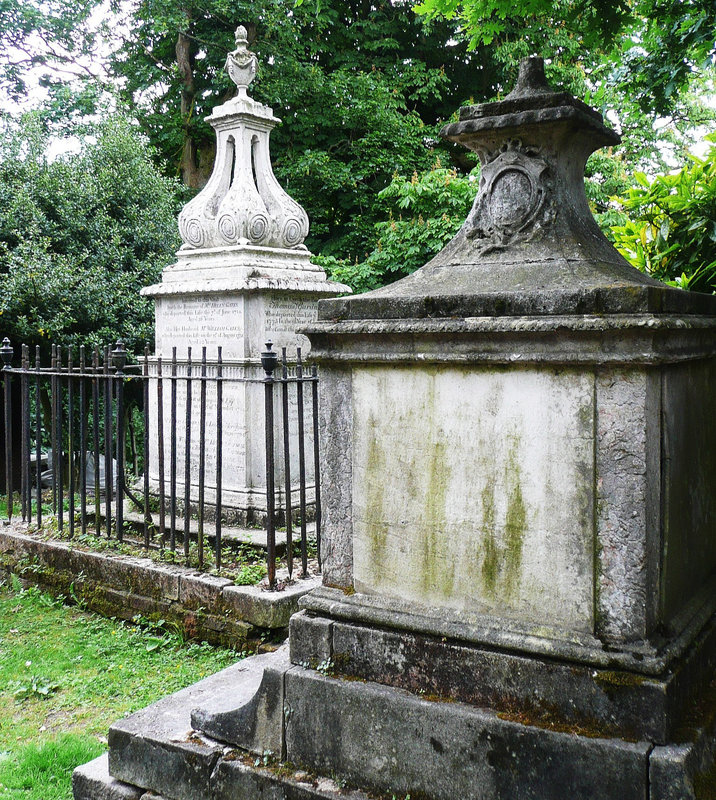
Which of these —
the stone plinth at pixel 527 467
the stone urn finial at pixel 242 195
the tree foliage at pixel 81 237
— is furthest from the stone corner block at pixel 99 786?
the tree foliage at pixel 81 237

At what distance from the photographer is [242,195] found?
7.10 meters

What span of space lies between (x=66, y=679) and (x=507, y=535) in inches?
138

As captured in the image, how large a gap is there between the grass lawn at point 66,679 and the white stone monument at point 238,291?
1.48m

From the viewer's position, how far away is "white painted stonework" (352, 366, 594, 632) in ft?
8.03

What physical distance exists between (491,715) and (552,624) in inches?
13.7

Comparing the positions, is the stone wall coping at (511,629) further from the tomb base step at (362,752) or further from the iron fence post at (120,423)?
the iron fence post at (120,423)

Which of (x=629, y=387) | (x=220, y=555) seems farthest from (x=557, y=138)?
(x=220, y=555)

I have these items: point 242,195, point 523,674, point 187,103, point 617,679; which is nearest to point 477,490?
point 523,674

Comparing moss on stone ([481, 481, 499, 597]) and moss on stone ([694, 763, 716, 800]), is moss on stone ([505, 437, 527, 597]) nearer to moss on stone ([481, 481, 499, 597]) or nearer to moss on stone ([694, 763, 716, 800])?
moss on stone ([481, 481, 499, 597])

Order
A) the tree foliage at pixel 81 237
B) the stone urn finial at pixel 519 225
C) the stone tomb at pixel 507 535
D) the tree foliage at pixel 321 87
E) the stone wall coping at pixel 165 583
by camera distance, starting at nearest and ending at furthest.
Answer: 1. the stone tomb at pixel 507 535
2. the stone urn finial at pixel 519 225
3. the stone wall coping at pixel 165 583
4. the tree foliage at pixel 81 237
5. the tree foliage at pixel 321 87

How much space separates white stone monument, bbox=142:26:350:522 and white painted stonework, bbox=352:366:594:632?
12.2 ft

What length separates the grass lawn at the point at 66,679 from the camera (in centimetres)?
390

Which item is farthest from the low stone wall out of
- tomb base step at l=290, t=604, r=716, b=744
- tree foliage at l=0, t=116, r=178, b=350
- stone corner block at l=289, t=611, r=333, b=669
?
tree foliage at l=0, t=116, r=178, b=350

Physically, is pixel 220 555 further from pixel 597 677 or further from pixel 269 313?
pixel 597 677
